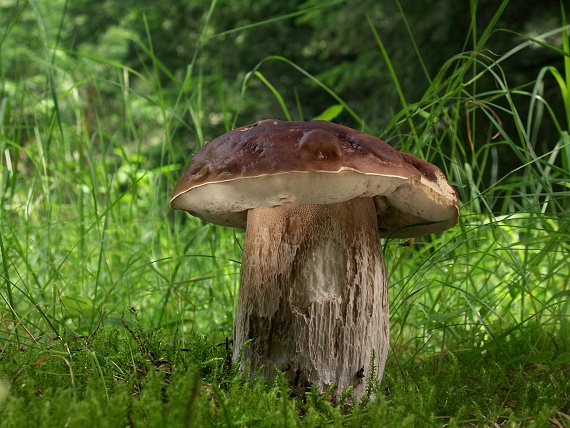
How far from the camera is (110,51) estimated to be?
681cm

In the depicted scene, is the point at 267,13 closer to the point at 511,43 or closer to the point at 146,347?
the point at 511,43

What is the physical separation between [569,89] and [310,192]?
1077 millimetres

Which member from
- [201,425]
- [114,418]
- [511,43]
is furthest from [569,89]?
[511,43]

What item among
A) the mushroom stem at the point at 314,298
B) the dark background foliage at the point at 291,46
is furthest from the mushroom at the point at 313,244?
the dark background foliage at the point at 291,46

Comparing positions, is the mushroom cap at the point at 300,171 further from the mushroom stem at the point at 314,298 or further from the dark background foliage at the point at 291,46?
the dark background foliage at the point at 291,46

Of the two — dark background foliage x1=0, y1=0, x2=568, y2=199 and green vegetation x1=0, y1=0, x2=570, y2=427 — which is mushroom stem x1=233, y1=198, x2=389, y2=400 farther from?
dark background foliage x1=0, y1=0, x2=568, y2=199

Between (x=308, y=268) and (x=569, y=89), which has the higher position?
(x=569, y=89)

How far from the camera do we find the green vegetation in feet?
3.69

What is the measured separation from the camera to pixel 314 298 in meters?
1.30

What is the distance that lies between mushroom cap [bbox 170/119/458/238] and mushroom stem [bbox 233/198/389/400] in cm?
13

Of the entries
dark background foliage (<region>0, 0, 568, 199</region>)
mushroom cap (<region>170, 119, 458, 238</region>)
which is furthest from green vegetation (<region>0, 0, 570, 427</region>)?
mushroom cap (<region>170, 119, 458, 238</region>)

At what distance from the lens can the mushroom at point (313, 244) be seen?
116 centimetres

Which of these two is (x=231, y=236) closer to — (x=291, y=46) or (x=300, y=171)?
(x=300, y=171)

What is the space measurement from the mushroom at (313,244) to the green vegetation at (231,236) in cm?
9
